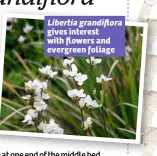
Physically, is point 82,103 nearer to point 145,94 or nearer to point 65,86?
point 65,86

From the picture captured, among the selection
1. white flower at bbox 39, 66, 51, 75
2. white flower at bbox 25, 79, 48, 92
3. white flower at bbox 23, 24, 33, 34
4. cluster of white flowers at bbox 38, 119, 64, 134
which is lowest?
cluster of white flowers at bbox 38, 119, 64, 134

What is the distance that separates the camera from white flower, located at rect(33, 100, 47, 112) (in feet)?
3.19

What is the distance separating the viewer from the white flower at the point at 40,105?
3.19ft

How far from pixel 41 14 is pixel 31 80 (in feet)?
0.62

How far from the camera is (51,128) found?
974 mm

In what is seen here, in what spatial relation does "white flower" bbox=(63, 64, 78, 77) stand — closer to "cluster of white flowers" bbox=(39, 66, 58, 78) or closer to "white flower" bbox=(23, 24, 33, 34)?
"cluster of white flowers" bbox=(39, 66, 58, 78)

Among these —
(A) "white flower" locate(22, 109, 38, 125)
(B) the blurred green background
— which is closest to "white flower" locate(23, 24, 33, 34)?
(B) the blurred green background

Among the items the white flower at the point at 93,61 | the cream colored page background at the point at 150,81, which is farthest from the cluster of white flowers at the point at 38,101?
the cream colored page background at the point at 150,81

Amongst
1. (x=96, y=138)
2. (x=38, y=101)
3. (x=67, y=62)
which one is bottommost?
(x=96, y=138)

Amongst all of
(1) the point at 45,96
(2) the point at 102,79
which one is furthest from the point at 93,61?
(1) the point at 45,96

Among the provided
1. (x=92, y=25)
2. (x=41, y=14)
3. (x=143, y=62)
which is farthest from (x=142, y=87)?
(x=41, y=14)

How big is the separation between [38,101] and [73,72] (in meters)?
0.13

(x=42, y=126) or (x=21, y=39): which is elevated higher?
(x=21, y=39)

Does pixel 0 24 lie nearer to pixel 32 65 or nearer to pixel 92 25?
pixel 32 65
